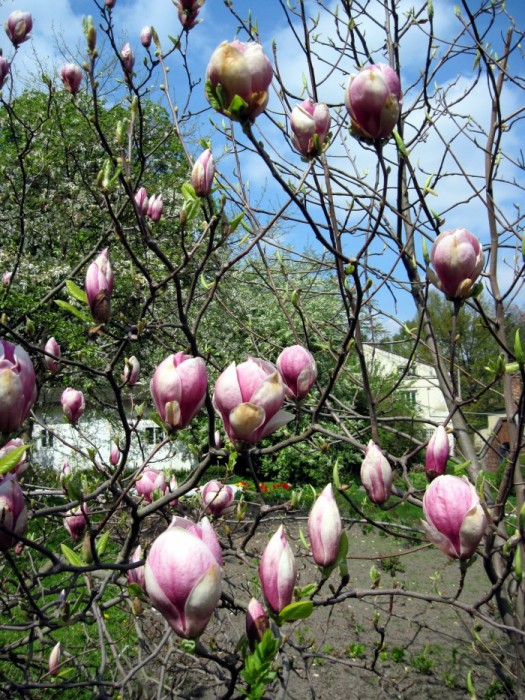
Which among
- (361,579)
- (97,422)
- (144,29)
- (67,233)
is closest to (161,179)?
(67,233)

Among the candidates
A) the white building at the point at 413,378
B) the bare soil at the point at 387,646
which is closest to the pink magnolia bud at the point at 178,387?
the white building at the point at 413,378

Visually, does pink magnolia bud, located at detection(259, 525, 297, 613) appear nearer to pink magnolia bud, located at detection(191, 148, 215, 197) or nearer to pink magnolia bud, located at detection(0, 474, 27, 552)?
pink magnolia bud, located at detection(0, 474, 27, 552)

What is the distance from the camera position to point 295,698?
3502 millimetres

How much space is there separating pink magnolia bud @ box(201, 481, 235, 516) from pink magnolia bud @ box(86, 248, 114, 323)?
2.28ft

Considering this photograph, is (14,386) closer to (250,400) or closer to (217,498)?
(250,400)

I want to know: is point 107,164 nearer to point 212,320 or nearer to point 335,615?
point 335,615

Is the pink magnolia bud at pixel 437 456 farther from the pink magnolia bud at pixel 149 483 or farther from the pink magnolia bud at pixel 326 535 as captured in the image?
the pink magnolia bud at pixel 149 483

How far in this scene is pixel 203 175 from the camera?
3.05 ft

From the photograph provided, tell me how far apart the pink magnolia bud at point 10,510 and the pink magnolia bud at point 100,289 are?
293 mm

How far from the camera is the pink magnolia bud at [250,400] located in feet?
2.35

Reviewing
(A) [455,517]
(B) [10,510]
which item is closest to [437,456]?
(A) [455,517]

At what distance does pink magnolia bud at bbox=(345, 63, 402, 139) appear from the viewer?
896mm

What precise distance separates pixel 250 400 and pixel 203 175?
1.35 feet

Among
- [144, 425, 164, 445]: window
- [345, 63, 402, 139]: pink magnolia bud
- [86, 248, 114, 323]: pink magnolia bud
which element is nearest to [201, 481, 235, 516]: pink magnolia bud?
[86, 248, 114, 323]: pink magnolia bud
